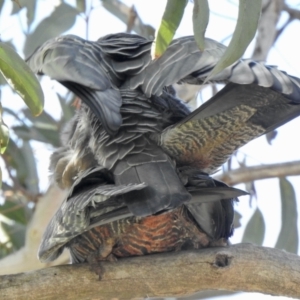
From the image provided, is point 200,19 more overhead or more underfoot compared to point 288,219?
more overhead

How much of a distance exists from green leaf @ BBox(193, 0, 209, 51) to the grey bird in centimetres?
19

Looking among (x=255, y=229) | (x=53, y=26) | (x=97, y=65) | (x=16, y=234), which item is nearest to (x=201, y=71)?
(x=97, y=65)

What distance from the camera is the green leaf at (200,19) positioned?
179cm

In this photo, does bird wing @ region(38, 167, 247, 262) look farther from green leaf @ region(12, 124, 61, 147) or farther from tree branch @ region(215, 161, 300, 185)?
green leaf @ region(12, 124, 61, 147)

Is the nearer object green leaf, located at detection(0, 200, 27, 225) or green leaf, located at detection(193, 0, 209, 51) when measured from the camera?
green leaf, located at detection(193, 0, 209, 51)

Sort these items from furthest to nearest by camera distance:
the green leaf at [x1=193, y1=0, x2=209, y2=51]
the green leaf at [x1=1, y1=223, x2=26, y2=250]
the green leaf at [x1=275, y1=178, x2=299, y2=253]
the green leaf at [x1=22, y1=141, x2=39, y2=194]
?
1. the green leaf at [x1=22, y1=141, x2=39, y2=194]
2. the green leaf at [x1=1, y1=223, x2=26, y2=250]
3. the green leaf at [x1=275, y1=178, x2=299, y2=253]
4. the green leaf at [x1=193, y1=0, x2=209, y2=51]

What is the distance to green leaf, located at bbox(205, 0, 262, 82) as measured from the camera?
1.80 metres

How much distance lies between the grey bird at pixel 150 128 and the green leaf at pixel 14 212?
182 centimetres

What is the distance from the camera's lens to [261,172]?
3656 mm

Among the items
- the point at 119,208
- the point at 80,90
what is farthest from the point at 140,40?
the point at 119,208

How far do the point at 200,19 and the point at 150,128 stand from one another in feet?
1.92

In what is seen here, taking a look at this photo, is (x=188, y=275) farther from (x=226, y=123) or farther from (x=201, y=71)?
(x=201, y=71)

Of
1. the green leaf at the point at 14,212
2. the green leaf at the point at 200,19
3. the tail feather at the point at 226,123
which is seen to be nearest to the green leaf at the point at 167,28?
the green leaf at the point at 200,19

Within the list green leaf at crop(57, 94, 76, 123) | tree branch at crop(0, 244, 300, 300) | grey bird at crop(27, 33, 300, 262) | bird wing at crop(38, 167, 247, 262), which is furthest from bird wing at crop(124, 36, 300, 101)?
green leaf at crop(57, 94, 76, 123)
